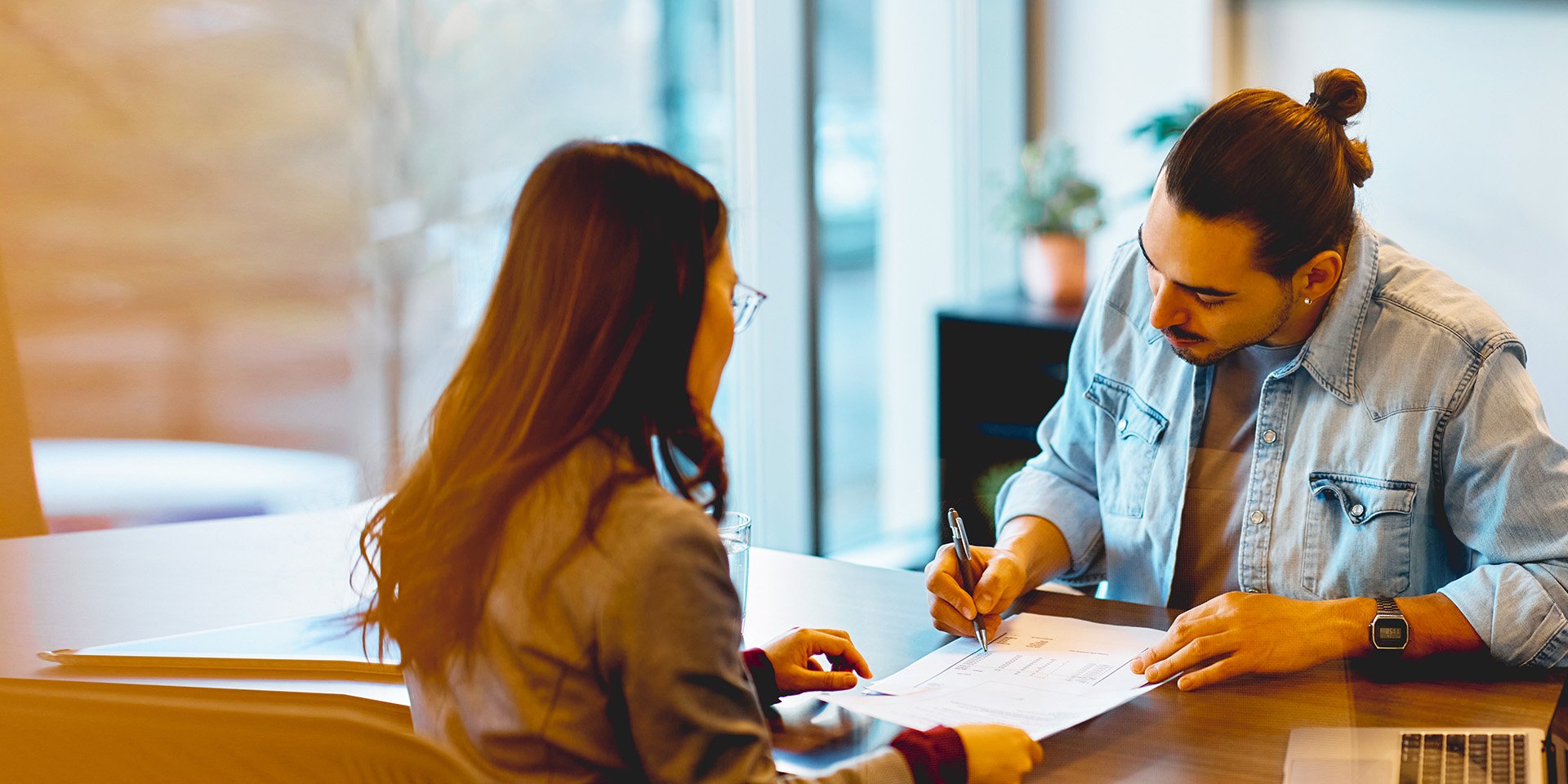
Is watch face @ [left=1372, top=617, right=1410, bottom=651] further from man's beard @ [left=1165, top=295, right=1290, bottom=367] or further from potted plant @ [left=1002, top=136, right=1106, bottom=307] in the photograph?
potted plant @ [left=1002, top=136, right=1106, bottom=307]

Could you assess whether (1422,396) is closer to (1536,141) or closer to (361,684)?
(361,684)

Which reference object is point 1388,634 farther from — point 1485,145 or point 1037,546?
point 1485,145

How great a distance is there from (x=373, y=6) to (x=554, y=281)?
1741mm

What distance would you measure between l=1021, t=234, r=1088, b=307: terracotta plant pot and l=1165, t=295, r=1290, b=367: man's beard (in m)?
1.73

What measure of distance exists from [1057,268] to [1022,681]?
6.95 feet

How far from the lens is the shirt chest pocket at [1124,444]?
4.82 ft

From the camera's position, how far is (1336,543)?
131 cm

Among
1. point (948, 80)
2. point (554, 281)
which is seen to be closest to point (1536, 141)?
point (948, 80)

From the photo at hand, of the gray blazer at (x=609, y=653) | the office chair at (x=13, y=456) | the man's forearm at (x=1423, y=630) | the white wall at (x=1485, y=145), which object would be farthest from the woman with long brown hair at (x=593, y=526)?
the white wall at (x=1485, y=145)

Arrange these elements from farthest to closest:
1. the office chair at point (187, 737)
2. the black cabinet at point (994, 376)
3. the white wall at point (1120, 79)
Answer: the white wall at point (1120, 79)
the black cabinet at point (994, 376)
the office chair at point (187, 737)

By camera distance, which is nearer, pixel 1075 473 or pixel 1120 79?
pixel 1075 473

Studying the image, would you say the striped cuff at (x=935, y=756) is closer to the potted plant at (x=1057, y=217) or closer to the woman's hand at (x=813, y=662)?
the woman's hand at (x=813, y=662)

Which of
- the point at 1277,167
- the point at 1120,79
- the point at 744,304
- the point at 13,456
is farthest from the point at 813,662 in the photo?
the point at 1120,79

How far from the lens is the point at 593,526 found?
2.59 ft
